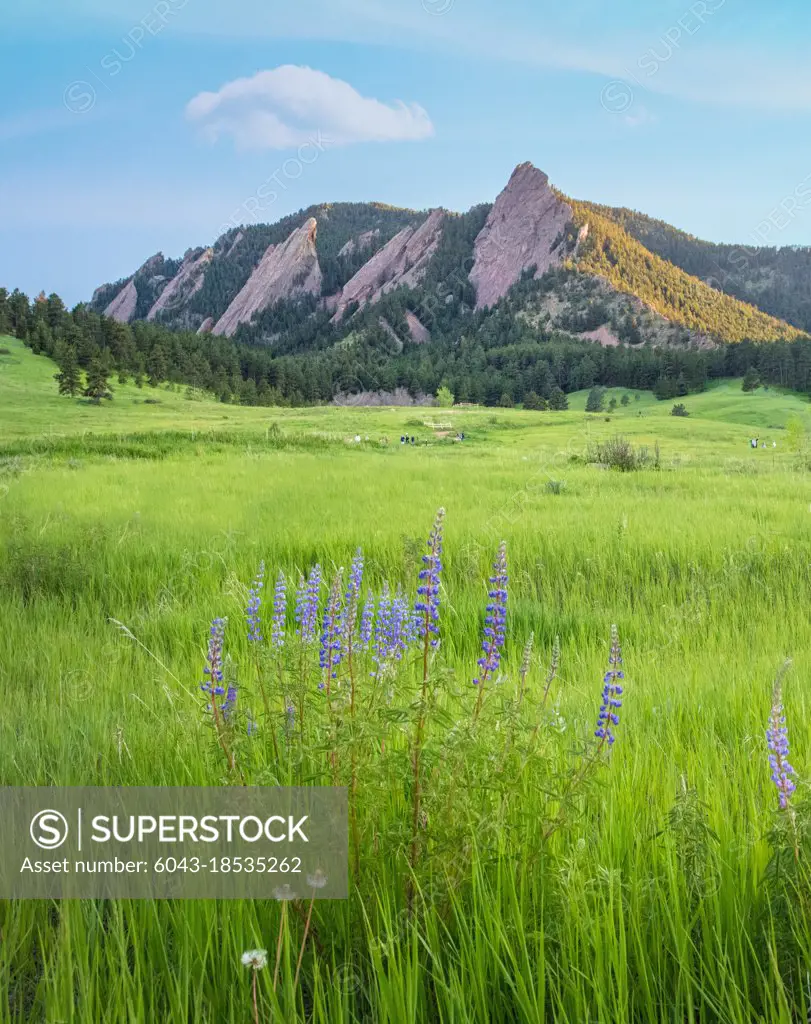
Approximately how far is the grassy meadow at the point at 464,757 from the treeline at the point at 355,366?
44.5 metres

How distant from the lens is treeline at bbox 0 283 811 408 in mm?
62531

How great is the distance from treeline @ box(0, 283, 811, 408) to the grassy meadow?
146ft

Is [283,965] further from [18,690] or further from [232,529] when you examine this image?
[232,529]

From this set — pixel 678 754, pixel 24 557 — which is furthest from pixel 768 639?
pixel 24 557

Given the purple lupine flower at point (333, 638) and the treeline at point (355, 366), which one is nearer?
the purple lupine flower at point (333, 638)

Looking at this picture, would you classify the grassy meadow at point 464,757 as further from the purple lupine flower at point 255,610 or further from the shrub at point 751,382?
the shrub at point 751,382

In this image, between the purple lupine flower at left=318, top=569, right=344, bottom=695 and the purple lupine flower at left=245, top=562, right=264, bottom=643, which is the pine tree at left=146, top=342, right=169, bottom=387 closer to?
the purple lupine flower at left=245, top=562, right=264, bottom=643

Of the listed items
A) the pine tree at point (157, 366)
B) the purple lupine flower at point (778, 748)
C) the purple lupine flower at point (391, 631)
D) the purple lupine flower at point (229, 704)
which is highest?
the pine tree at point (157, 366)

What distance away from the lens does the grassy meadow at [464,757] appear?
4.90ft

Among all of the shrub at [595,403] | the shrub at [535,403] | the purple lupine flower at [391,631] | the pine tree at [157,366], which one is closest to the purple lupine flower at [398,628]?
the purple lupine flower at [391,631]

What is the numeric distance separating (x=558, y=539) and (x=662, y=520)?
1.84 meters

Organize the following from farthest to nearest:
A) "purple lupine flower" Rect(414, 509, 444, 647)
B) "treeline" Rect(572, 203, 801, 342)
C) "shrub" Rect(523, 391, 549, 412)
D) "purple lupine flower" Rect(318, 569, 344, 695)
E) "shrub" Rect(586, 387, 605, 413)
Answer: "treeline" Rect(572, 203, 801, 342) < "shrub" Rect(523, 391, 549, 412) < "shrub" Rect(586, 387, 605, 413) < "purple lupine flower" Rect(318, 569, 344, 695) < "purple lupine flower" Rect(414, 509, 444, 647)

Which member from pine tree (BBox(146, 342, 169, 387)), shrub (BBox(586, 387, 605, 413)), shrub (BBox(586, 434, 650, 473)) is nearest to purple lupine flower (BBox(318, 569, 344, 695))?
shrub (BBox(586, 434, 650, 473))

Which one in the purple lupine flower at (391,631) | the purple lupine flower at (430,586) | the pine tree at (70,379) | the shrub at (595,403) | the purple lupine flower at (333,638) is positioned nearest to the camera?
the purple lupine flower at (430,586)
